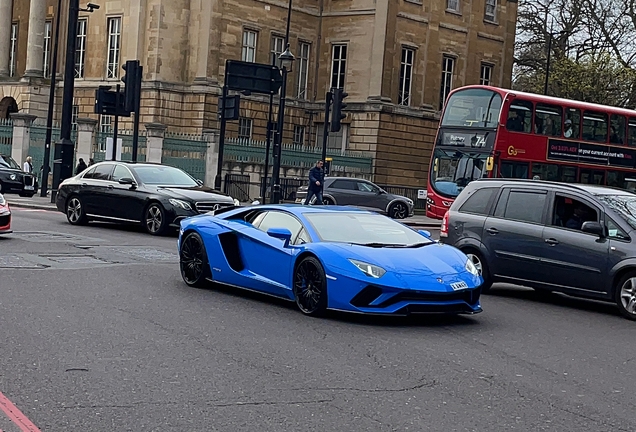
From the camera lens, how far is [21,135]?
1636 inches

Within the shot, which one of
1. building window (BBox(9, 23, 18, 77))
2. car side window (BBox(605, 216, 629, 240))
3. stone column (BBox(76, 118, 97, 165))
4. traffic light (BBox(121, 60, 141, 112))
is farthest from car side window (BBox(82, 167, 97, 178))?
building window (BBox(9, 23, 18, 77))

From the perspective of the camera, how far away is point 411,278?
10031 mm

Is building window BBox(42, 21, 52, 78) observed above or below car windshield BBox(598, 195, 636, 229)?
above

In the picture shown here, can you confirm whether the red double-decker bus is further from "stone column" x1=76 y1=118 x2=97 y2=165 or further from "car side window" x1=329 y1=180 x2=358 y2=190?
"stone column" x1=76 y1=118 x2=97 y2=165

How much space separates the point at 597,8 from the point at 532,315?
50765 mm

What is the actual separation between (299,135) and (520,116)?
29.7m

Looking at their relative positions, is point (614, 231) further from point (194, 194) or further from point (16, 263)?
point (194, 194)

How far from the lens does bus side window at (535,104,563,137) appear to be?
2783 cm

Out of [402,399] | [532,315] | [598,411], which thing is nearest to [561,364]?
[598,411]

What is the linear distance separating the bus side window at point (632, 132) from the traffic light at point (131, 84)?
14221 mm

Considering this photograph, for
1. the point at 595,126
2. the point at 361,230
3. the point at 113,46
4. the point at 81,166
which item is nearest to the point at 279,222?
the point at 361,230

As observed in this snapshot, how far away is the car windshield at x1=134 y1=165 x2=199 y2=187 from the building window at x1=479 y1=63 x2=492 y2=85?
40.7 meters

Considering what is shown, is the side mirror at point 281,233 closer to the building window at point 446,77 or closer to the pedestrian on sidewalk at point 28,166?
the pedestrian on sidewalk at point 28,166

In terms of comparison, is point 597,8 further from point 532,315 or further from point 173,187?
point 532,315
